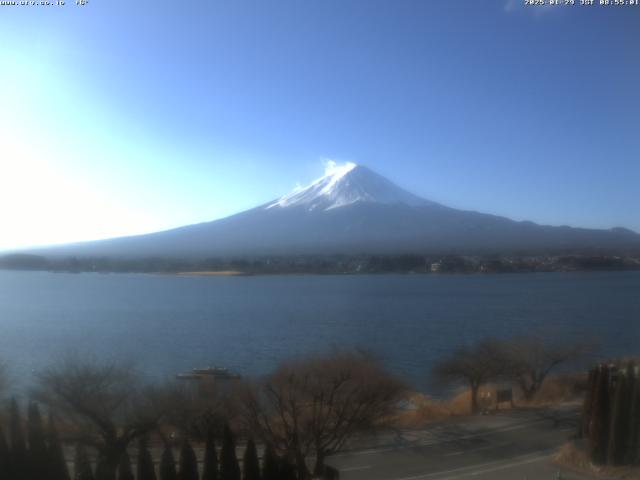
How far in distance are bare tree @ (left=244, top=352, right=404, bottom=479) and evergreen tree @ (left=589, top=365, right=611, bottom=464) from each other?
5.56ft

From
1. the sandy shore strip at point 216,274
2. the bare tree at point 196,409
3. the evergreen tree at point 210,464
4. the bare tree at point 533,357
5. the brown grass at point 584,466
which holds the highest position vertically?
the sandy shore strip at point 216,274

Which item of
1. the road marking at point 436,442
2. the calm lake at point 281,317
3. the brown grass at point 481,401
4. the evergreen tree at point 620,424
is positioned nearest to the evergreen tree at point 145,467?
the road marking at point 436,442

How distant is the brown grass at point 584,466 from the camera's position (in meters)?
4.40

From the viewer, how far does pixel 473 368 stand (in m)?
7.54

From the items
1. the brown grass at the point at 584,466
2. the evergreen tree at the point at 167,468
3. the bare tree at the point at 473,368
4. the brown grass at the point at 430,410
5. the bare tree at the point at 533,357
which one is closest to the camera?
the evergreen tree at the point at 167,468

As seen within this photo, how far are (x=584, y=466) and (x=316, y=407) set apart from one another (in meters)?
2.15

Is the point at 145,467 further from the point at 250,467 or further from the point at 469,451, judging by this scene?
the point at 469,451

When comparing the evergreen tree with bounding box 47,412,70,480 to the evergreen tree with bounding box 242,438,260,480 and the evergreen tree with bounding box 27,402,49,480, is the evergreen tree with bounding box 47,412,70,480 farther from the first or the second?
the evergreen tree with bounding box 242,438,260,480

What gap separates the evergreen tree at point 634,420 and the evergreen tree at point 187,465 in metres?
3.25

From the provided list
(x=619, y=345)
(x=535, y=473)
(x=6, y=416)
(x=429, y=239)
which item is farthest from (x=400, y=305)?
(x=429, y=239)

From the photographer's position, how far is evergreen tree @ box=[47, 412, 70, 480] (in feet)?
12.6

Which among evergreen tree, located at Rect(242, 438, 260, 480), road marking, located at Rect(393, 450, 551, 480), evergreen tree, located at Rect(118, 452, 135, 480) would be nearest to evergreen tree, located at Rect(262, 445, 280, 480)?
evergreen tree, located at Rect(242, 438, 260, 480)

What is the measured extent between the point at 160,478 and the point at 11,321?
9073mm

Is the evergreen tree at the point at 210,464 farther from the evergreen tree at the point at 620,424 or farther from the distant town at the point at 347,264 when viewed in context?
the distant town at the point at 347,264
